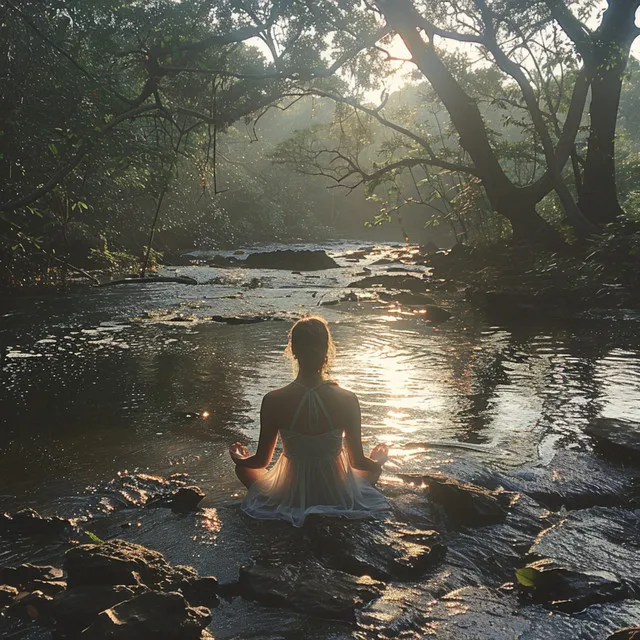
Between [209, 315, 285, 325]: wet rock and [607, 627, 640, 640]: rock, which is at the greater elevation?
[209, 315, 285, 325]: wet rock

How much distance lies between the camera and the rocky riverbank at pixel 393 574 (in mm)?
3188

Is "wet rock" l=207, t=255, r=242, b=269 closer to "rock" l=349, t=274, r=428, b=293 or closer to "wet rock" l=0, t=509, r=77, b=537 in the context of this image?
"rock" l=349, t=274, r=428, b=293

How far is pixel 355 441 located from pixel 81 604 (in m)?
2.00

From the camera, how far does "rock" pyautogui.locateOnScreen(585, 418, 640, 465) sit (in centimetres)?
563

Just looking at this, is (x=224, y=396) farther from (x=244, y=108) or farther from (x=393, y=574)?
(x=244, y=108)

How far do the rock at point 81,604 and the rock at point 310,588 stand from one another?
2.12ft

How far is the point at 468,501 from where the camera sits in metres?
4.57

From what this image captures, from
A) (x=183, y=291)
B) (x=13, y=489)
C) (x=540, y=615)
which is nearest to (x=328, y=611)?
(x=540, y=615)

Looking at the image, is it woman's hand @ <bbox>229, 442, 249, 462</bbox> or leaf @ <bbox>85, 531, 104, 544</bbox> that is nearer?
leaf @ <bbox>85, 531, 104, 544</bbox>

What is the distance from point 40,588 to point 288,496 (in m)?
1.60

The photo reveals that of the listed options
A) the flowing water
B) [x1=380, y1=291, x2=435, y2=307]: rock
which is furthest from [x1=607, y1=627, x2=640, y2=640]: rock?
[x1=380, y1=291, x2=435, y2=307]: rock

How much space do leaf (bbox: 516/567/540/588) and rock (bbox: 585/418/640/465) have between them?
247cm

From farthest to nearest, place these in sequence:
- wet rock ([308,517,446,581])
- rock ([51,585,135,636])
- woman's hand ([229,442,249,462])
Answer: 1. woman's hand ([229,442,249,462])
2. wet rock ([308,517,446,581])
3. rock ([51,585,135,636])

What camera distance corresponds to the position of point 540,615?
11.0 feet
